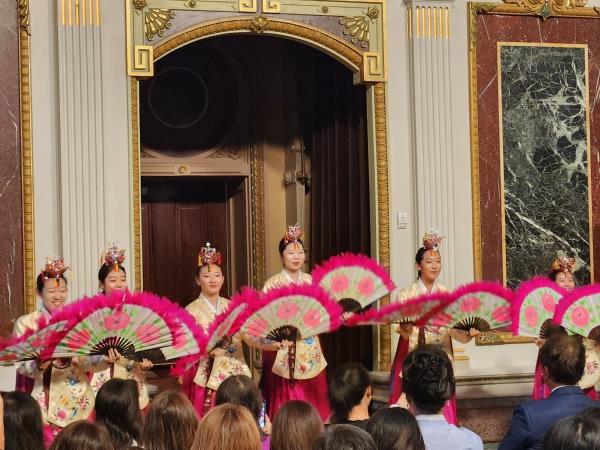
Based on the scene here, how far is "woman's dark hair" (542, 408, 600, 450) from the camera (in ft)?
10.1

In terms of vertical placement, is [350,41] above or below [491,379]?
above

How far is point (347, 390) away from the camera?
14.9 ft

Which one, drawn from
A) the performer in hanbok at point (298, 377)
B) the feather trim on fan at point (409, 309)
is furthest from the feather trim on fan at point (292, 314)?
the performer in hanbok at point (298, 377)

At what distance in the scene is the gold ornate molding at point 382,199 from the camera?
28.1 feet

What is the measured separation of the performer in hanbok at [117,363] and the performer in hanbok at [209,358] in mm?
357

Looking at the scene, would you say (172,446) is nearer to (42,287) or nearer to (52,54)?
(42,287)

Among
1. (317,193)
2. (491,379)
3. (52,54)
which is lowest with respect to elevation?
(491,379)

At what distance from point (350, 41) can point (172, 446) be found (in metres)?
5.05

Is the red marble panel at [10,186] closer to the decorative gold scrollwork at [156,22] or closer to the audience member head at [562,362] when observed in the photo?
the decorative gold scrollwork at [156,22]

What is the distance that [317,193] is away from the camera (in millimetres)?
9891

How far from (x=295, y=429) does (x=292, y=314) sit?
9.46ft

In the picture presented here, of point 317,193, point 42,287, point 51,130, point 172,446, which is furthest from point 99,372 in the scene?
point 317,193

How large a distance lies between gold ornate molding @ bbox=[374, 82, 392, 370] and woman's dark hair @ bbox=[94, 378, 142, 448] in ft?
14.1

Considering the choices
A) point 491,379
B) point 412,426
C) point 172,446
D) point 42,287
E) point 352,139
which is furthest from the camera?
point 352,139
